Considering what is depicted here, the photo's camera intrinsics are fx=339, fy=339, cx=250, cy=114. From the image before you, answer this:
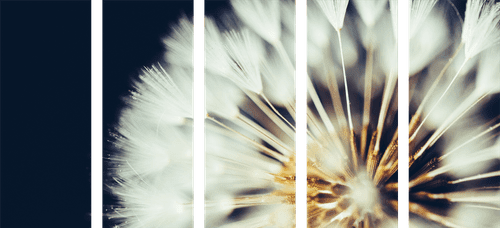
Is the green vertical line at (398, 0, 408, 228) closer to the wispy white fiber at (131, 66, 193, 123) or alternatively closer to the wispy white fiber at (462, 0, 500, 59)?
the wispy white fiber at (462, 0, 500, 59)

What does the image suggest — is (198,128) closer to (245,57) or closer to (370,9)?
(245,57)

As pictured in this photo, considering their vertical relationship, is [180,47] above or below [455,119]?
above

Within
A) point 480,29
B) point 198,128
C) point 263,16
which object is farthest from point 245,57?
point 480,29

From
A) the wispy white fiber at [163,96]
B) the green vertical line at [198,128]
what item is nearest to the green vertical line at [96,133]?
the wispy white fiber at [163,96]

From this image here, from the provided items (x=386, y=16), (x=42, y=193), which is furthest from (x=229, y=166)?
(x=386, y=16)

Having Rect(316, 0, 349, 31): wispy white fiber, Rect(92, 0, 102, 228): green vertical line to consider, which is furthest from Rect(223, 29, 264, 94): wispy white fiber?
Rect(92, 0, 102, 228): green vertical line
